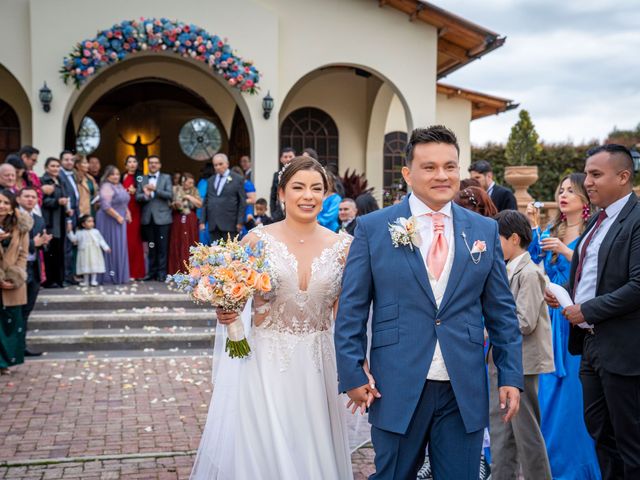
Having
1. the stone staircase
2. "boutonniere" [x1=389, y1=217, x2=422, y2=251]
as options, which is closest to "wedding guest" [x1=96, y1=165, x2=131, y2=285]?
the stone staircase

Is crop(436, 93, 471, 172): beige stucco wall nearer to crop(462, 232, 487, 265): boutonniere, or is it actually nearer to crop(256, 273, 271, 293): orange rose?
crop(256, 273, 271, 293): orange rose

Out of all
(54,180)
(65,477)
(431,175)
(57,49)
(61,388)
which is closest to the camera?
(431,175)

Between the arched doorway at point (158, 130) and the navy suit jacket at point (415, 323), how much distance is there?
19.3 metres

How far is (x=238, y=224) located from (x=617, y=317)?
8859mm

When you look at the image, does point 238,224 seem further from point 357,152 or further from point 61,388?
point 357,152

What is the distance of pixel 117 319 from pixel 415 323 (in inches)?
319

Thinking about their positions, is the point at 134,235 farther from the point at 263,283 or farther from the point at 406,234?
the point at 406,234

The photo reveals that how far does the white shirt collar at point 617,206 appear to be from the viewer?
426cm

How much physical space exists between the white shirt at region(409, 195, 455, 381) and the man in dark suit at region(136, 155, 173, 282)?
990 centimetres

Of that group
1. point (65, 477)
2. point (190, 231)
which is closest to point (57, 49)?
point (190, 231)

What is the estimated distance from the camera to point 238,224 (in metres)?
12.4

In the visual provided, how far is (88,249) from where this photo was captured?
12.2 meters

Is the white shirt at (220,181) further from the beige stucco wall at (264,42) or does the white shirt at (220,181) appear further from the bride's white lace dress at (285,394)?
the bride's white lace dress at (285,394)

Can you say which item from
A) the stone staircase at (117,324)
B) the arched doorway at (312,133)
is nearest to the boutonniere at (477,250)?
the stone staircase at (117,324)
